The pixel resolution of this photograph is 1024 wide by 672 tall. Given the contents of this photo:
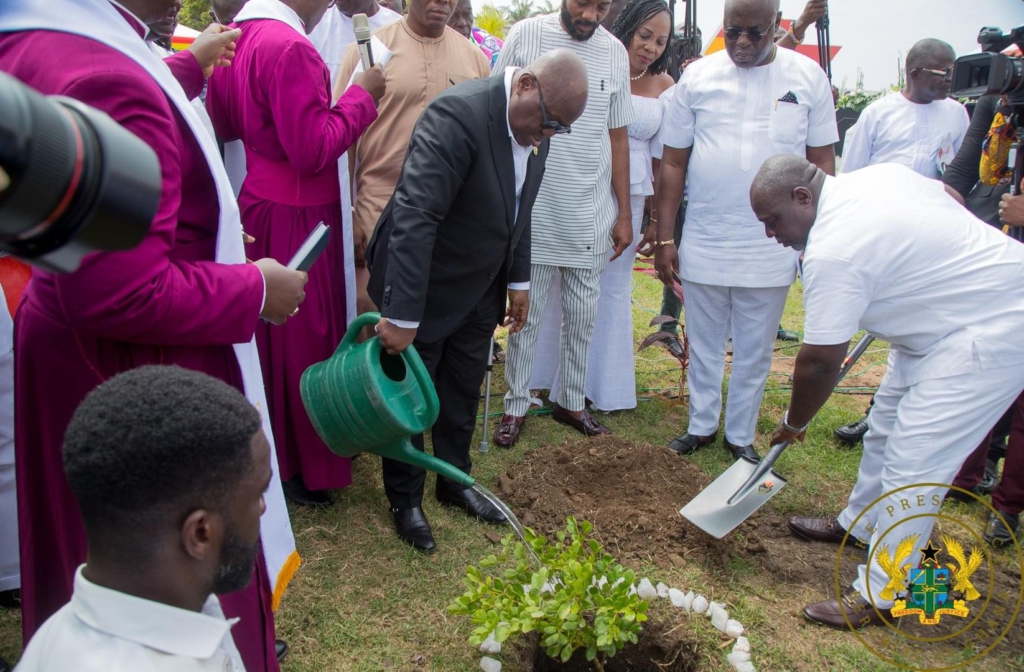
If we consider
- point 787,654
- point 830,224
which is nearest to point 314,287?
point 830,224

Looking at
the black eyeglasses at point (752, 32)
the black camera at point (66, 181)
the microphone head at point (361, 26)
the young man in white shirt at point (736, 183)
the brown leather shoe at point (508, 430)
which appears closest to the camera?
the black camera at point (66, 181)

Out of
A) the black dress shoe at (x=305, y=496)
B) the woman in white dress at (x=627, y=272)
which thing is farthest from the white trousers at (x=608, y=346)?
the black dress shoe at (x=305, y=496)

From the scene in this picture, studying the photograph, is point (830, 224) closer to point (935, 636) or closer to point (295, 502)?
point (935, 636)

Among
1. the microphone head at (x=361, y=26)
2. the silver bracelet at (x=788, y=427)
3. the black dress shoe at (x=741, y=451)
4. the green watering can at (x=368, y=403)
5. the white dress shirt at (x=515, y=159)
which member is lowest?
the black dress shoe at (x=741, y=451)

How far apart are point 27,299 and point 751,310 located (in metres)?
3.27

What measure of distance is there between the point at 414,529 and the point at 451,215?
4.35ft

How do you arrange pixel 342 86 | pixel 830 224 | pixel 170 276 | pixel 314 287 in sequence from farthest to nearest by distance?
1. pixel 342 86
2. pixel 314 287
3. pixel 830 224
4. pixel 170 276

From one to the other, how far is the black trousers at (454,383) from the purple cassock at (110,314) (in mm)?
1278

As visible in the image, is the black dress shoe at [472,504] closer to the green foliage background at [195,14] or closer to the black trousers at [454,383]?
the black trousers at [454,383]

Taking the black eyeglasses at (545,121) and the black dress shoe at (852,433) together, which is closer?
the black eyeglasses at (545,121)

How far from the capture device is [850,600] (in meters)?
2.94

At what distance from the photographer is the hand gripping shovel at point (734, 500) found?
3244mm

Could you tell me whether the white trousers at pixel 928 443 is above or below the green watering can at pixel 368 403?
below

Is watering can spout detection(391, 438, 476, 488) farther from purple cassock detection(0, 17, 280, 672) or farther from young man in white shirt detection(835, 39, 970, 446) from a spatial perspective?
young man in white shirt detection(835, 39, 970, 446)
